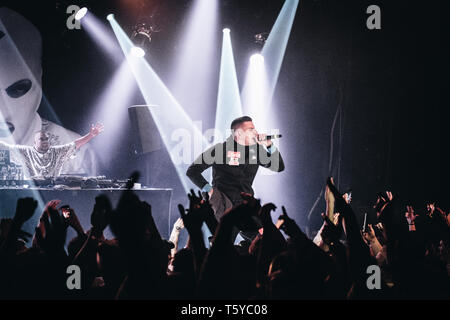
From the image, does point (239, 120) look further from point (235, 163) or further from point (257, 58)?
point (257, 58)

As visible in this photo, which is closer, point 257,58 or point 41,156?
point 41,156

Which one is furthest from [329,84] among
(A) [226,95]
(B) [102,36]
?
(B) [102,36]

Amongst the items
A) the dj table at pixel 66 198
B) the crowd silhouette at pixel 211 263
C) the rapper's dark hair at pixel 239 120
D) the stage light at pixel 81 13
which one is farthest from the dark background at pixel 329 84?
the crowd silhouette at pixel 211 263

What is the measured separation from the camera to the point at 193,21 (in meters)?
6.92

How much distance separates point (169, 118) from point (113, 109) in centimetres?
105

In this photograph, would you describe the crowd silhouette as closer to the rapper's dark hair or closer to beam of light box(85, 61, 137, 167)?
the rapper's dark hair

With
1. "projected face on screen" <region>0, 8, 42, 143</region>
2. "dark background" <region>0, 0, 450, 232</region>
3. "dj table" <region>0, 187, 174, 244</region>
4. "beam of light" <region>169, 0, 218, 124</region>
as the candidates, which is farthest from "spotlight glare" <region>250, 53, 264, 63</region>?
"projected face on screen" <region>0, 8, 42, 143</region>

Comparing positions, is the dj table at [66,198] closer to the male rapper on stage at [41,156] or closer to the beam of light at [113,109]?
the male rapper on stage at [41,156]

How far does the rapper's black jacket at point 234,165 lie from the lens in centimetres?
408

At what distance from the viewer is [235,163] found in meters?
4.13

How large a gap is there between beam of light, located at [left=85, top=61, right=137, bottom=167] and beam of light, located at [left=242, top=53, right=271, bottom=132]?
2.02m

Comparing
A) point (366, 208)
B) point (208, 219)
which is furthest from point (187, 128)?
point (208, 219)

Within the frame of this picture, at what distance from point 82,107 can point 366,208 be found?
5113mm

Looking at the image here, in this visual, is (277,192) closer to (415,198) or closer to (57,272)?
(415,198)
